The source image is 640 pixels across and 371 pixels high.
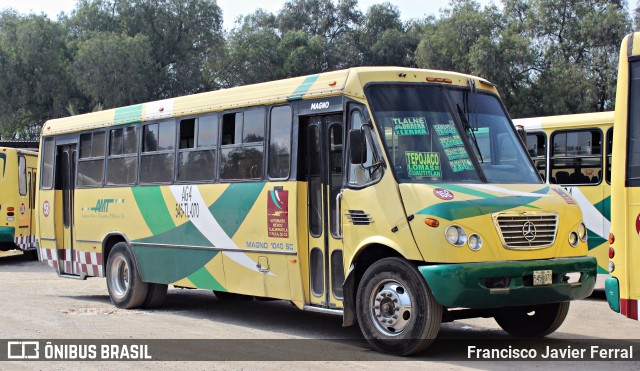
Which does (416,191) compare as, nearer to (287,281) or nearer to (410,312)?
(410,312)

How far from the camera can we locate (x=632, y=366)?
27.4 feet

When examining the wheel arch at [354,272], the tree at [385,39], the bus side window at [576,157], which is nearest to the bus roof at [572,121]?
the bus side window at [576,157]

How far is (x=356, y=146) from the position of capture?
30.1 feet

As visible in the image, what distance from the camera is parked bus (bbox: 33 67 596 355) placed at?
859 cm

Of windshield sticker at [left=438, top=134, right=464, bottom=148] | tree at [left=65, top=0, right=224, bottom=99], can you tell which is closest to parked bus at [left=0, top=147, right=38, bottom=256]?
windshield sticker at [left=438, top=134, right=464, bottom=148]

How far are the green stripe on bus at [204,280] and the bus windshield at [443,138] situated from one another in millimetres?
3582

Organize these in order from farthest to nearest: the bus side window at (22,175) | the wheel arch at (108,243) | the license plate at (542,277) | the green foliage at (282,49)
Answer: the green foliage at (282,49) < the bus side window at (22,175) < the wheel arch at (108,243) < the license plate at (542,277)

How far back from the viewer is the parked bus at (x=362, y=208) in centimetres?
859

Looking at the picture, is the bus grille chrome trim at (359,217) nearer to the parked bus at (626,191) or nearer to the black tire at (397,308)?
the black tire at (397,308)

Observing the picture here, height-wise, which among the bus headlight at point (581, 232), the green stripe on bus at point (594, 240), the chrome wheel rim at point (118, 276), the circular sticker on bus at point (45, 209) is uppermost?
the circular sticker on bus at point (45, 209)

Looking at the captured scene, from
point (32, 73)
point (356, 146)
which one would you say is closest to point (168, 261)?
point (356, 146)

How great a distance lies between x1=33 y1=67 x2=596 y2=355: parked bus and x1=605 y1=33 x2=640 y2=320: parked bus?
651 millimetres

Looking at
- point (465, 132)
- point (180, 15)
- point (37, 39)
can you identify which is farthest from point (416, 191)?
point (180, 15)

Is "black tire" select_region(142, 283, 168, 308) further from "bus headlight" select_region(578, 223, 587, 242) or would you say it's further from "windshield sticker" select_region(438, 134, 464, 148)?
"bus headlight" select_region(578, 223, 587, 242)
